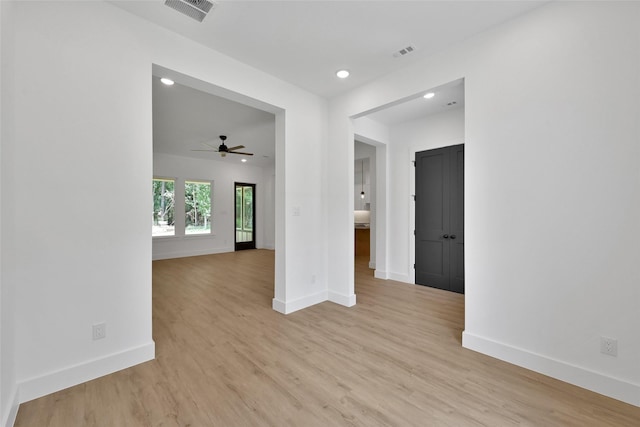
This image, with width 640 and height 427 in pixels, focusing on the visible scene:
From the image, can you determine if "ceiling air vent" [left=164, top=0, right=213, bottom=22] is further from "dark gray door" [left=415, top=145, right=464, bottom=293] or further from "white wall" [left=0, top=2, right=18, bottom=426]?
"dark gray door" [left=415, top=145, right=464, bottom=293]

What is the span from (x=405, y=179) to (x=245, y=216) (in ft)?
20.7

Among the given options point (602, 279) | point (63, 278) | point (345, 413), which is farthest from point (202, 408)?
point (602, 279)

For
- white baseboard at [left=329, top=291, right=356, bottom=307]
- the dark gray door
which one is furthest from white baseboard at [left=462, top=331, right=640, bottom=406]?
the dark gray door

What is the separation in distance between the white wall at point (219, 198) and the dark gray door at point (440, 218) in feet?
19.2

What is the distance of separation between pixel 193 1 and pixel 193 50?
568mm

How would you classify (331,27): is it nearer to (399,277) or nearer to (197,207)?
(399,277)

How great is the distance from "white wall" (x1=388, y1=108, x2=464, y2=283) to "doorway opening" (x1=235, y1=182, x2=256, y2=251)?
579 cm

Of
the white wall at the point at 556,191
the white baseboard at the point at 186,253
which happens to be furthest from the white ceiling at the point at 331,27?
the white baseboard at the point at 186,253

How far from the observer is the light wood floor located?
1.71m

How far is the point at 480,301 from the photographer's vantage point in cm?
256

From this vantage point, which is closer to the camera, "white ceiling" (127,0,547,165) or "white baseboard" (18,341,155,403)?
"white baseboard" (18,341,155,403)

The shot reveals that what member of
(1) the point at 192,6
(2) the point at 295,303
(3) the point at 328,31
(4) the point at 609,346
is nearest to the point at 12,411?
(2) the point at 295,303

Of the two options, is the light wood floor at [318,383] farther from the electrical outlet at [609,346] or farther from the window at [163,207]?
the window at [163,207]

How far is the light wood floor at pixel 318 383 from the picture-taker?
5.62 ft
